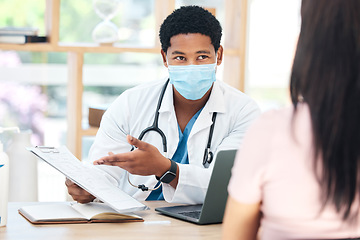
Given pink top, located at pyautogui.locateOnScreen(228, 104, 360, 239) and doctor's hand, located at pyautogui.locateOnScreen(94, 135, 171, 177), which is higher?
pink top, located at pyautogui.locateOnScreen(228, 104, 360, 239)

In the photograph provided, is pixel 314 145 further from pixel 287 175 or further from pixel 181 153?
pixel 181 153

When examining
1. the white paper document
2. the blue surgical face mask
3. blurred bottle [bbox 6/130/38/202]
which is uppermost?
the blue surgical face mask

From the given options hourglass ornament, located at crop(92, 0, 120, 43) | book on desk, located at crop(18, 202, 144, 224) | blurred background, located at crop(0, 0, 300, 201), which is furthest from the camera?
blurred background, located at crop(0, 0, 300, 201)

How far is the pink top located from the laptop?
44cm

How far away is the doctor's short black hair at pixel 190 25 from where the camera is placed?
6.54ft

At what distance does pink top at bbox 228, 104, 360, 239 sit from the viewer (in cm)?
87

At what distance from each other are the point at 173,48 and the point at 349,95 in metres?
1.25

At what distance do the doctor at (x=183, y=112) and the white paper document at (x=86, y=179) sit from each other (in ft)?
1.00

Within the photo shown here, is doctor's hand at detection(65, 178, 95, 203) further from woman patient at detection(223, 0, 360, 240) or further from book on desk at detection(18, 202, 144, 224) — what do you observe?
woman patient at detection(223, 0, 360, 240)

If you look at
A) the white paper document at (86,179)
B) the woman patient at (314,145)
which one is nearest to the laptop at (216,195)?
the white paper document at (86,179)

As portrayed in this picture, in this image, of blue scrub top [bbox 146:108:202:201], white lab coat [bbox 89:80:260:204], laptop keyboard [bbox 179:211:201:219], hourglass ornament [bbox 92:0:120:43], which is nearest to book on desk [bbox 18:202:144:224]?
laptop keyboard [bbox 179:211:201:219]

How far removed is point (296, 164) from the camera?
870 mm

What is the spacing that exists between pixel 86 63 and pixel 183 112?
1.34 meters

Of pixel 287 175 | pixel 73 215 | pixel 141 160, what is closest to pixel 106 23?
pixel 141 160
